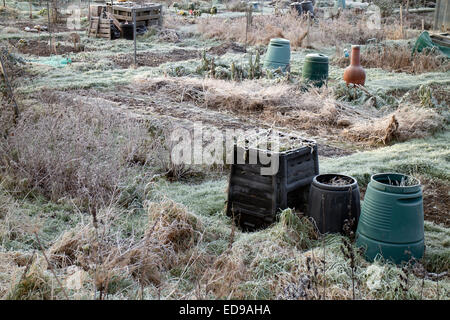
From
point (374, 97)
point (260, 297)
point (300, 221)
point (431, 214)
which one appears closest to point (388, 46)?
point (374, 97)

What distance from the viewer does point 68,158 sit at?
17.5 feet

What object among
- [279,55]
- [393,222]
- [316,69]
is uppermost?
[279,55]

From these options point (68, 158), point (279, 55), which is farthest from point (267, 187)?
point (279, 55)

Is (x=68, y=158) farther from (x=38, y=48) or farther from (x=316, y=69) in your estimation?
(x=38, y=48)

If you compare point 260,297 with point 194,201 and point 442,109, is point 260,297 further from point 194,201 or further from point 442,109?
point 442,109

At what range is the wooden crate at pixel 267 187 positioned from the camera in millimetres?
4539

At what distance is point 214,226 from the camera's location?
4578 millimetres

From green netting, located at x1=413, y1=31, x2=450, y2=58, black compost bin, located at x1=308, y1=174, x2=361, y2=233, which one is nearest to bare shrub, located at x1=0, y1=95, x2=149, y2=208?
black compost bin, located at x1=308, y1=174, x2=361, y2=233

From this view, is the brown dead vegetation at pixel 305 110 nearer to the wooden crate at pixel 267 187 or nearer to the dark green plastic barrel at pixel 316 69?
the dark green plastic barrel at pixel 316 69

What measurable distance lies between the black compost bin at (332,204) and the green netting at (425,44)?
359 inches

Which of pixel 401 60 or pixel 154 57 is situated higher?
pixel 401 60

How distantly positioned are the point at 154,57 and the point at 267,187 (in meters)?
8.82

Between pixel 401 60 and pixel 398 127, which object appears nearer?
pixel 398 127

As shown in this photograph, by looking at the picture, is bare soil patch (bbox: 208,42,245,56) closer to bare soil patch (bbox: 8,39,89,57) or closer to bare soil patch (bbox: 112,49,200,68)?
bare soil patch (bbox: 112,49,200,68)
